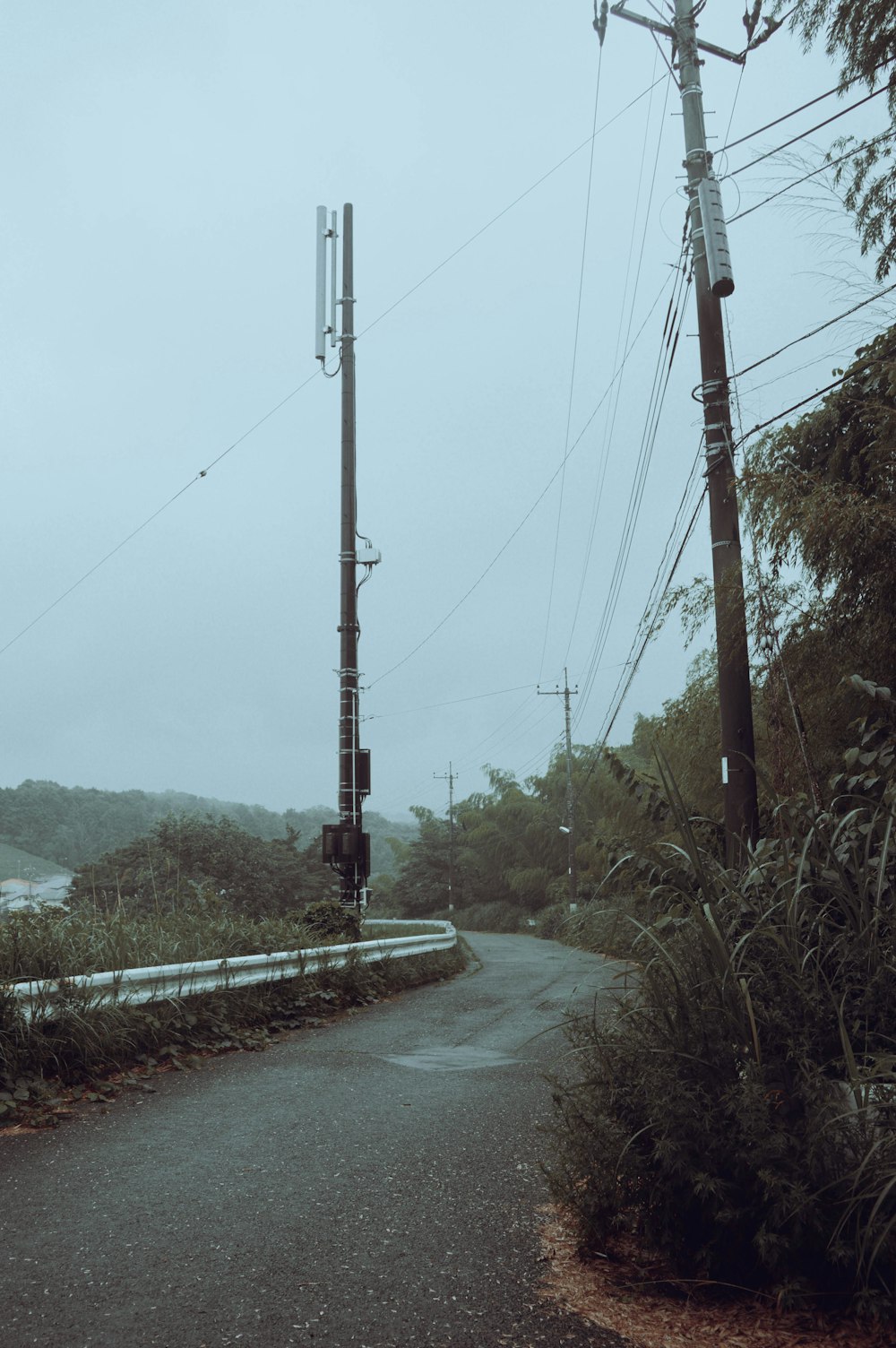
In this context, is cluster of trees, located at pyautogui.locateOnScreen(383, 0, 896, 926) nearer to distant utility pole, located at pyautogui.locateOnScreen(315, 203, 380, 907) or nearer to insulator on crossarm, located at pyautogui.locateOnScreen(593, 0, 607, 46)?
insulator on crossarm, located at pyautogui.locateOnScreen(593, 0, 607, 46)

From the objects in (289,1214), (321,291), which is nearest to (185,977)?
(289,1214)

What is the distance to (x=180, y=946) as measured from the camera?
8406 mm

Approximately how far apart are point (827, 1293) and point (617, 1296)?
0.65m

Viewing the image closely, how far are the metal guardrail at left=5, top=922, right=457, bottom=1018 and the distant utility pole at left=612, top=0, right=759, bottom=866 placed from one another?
4.02 metres

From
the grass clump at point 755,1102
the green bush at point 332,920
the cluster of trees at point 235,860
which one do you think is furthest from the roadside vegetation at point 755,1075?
the cluster of trees at point 235,860

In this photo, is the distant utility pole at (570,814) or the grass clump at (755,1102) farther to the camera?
the distant utility pole at (570,814)

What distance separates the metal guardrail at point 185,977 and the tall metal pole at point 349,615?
3.41m

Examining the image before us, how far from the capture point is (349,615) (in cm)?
1559

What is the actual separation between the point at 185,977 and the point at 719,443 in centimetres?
615

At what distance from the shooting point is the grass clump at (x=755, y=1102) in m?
3.00

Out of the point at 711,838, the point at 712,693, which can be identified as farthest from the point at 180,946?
the point at 712,693

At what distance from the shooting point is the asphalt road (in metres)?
3.03

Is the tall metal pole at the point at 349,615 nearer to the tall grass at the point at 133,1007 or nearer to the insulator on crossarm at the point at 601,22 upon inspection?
the tall grass at the point at 133,1007

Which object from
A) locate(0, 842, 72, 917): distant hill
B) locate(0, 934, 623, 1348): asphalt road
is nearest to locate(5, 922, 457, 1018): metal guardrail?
locate(0, 934, 623, 1348): asphalt road
